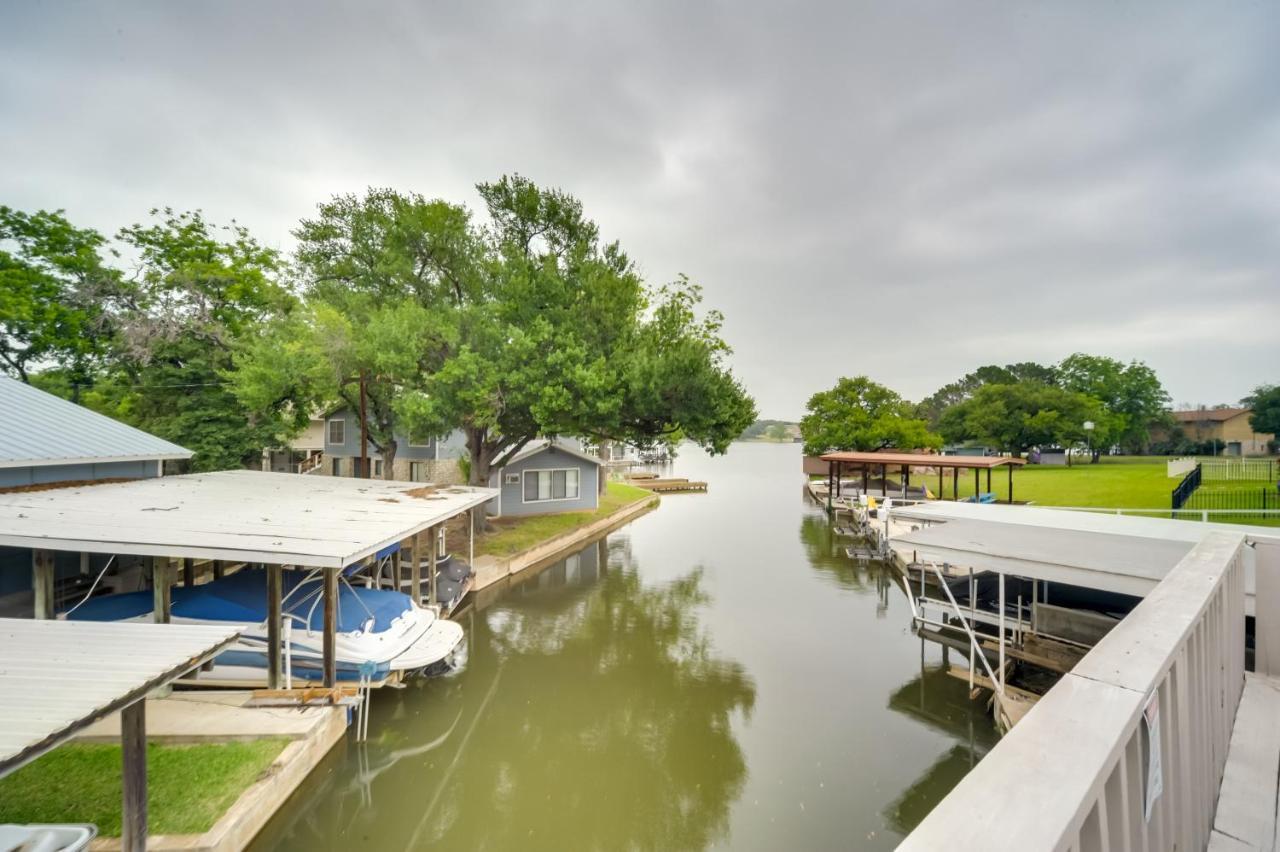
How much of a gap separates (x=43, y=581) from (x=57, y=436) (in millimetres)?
3804

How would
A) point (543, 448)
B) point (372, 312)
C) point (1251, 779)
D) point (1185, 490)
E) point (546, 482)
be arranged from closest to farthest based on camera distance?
point (1251, 779)
point (372, 312)
point (1185, 490)
point (543, 448)
point (546, 482)

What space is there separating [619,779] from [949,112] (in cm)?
1494

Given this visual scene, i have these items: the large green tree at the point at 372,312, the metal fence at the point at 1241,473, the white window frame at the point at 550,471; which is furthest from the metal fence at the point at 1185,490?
the large green tree at the point at 372,312

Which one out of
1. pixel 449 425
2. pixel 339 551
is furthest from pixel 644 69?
pixel 339 551

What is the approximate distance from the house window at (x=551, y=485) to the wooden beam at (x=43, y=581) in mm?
14230

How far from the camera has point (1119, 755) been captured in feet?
3.25

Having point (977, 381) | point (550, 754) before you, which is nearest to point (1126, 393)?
point (977, 381)

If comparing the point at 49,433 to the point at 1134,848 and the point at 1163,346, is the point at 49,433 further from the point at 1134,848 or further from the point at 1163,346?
the point at 1163,346

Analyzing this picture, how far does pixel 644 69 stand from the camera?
12.2 metres

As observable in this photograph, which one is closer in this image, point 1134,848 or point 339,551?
point 1134,848

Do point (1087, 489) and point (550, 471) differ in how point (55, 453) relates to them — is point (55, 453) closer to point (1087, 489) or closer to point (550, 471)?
point (550, 471)

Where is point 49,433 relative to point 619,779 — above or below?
above

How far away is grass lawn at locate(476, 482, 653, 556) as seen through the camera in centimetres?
1526

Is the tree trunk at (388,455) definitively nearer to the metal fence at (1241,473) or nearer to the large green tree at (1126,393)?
the metal fence at (1241,473)
